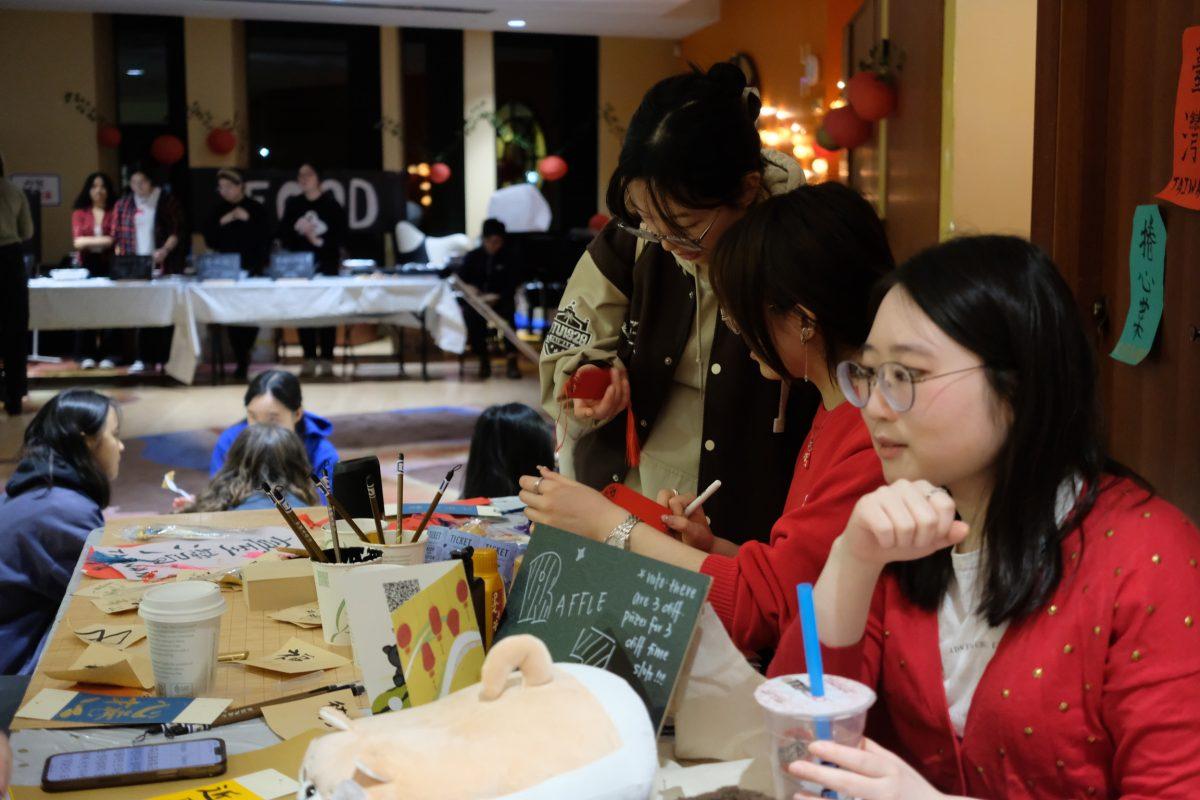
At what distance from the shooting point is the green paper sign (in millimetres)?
2779

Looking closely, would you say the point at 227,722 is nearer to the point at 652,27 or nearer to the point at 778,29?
the point at 778,29

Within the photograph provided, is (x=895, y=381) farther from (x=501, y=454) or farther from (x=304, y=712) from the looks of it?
(x=501, y=454)

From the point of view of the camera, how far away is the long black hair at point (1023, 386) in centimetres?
117

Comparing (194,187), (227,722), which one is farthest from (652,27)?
(227,722)

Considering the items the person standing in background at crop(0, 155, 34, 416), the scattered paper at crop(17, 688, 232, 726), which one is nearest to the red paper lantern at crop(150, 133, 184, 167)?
the person standing in background at crop(0, 155, 34, 416)

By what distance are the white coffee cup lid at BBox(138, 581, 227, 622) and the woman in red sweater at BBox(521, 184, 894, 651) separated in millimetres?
413

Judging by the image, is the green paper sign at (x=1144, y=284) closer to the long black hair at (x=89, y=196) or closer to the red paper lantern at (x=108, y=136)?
the long black hair at (x=89, y=196)

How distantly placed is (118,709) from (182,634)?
113mm

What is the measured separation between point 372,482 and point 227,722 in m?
0.64

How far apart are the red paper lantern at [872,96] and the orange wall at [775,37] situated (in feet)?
12.4

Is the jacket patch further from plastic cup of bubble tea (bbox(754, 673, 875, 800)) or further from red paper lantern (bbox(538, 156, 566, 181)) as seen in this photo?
red paper lantern (bbox(538, 156, 566, 181))

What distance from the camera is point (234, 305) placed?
9086 mm

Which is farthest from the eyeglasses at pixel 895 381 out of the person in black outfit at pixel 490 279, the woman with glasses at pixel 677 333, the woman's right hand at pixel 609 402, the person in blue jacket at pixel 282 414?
the person in black outfit at pixel 490 279

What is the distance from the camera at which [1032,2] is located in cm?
515
